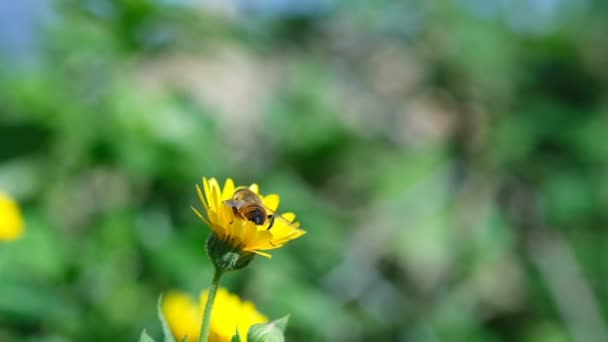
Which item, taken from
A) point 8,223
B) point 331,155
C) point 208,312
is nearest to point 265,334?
point 208,312

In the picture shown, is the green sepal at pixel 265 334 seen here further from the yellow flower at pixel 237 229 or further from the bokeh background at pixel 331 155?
the bokeh background at pixel 331 155

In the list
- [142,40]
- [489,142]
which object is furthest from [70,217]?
[489,142]

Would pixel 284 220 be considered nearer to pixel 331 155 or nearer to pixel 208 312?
pixel 208 312

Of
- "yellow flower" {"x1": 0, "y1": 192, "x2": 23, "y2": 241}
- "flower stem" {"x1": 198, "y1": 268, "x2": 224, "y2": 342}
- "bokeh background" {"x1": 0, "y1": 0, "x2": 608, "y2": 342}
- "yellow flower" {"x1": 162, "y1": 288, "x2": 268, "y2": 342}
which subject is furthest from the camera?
"bokeh background" {"x1": 0, "y1": 0, "x2": 608, "y2": 342}

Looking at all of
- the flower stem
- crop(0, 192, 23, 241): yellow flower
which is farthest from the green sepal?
crop(0, 192, 23, 241): yellow flower

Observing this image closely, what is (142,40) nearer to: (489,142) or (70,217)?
(70,217)

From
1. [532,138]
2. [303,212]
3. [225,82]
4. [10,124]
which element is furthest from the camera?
[225,82]

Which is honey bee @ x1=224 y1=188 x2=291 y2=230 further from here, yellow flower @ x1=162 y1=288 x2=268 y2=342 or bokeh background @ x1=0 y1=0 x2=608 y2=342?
bokeh background @ x1=0 y1=0 x2=608 y2=342
